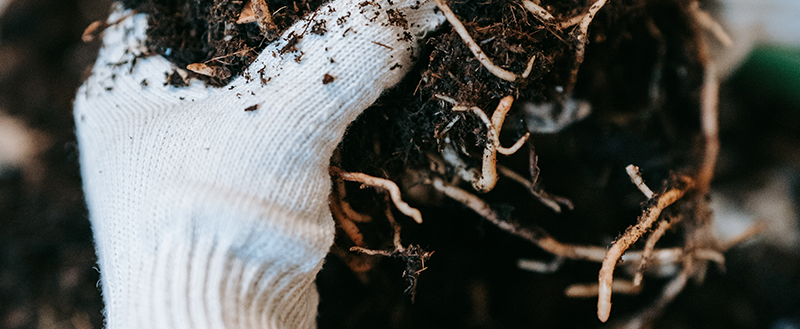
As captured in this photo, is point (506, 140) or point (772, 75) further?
point (772, 75)

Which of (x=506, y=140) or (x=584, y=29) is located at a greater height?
(x=584, y=29)

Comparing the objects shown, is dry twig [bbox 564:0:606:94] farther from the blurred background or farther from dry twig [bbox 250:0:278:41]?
the blurred background

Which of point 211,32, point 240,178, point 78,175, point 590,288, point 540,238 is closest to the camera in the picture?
point 240,178

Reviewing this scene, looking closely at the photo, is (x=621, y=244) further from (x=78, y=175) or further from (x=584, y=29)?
(x=78, y=175)

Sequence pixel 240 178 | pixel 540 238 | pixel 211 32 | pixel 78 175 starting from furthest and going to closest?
pixel 78 175 < pixel 540 238 < pixel 211 32 < pixel 240 178

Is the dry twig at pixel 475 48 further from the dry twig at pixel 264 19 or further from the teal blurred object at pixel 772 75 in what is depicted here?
the teal blurred object at pixel 772 75

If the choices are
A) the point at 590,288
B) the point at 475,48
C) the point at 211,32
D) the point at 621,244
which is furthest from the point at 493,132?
the point at 590,288

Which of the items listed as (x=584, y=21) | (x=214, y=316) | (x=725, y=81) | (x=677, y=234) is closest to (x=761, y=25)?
(x=725, y=81)
